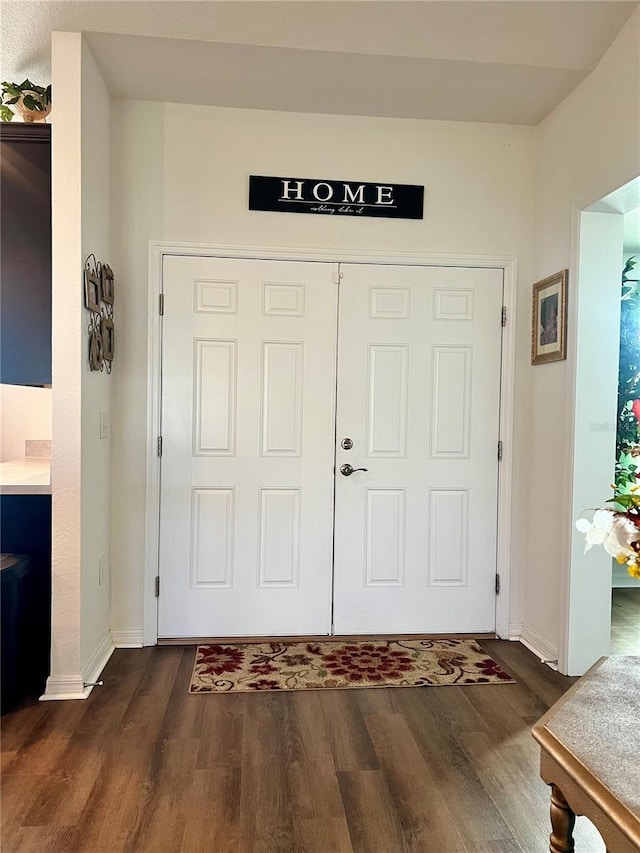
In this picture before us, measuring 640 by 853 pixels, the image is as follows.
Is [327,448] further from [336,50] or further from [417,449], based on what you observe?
[336,50]

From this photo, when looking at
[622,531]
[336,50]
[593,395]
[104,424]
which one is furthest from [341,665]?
[336,50]

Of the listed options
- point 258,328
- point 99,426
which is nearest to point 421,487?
point 258,328

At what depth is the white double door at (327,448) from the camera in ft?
10.3

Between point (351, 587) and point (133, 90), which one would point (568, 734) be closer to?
point (351, 587)

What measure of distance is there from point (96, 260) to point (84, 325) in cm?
37

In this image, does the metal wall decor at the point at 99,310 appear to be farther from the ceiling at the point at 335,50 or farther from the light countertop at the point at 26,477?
the ceiling at the point at 335,50

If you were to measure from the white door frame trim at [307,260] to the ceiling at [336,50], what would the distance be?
730 mm

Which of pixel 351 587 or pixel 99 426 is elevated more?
pixel 99 426

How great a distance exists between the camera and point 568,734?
1124mm

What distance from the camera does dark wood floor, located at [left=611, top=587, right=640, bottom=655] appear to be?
317 cm

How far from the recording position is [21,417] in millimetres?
3166

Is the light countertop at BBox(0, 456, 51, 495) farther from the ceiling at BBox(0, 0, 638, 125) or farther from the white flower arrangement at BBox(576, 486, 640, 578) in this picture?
the white flower arrangement at BBox(576, 486, 640, 578)

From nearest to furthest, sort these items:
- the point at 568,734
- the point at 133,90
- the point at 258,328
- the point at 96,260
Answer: the point at 568,734
the point at 96,260
the point at 133,90
the point at 258,328

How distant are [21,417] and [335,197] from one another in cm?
205
